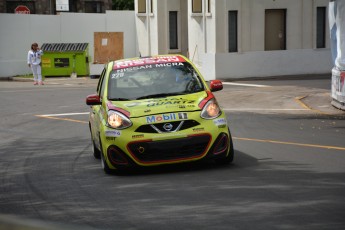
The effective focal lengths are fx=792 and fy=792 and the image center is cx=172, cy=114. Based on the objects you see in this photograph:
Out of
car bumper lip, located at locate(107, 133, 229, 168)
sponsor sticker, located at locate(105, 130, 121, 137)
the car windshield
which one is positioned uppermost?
the car windshield

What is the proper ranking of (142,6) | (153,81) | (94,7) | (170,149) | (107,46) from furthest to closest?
1. (94,7)
2. (142,6)
3. (107,46)
4. (153,81)
5. (170,149)

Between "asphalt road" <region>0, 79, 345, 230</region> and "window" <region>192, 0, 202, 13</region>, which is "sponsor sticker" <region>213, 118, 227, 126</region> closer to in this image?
"asphalt road" <region>0, 79, 345, 230</region>

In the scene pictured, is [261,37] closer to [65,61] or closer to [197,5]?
[197,5]

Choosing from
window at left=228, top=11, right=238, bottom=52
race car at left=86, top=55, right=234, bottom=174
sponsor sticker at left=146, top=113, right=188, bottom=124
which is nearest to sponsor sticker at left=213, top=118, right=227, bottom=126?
race car at left=86, top=55, right=234, bottom=174

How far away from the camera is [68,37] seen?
4100 centimetres

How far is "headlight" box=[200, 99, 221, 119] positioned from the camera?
412 inches

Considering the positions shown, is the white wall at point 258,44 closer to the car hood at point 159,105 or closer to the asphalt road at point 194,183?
the asphalt road at point 194,183

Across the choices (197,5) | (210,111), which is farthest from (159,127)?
(197,5)

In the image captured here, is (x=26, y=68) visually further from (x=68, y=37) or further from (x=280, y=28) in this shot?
(x=280, y=28)

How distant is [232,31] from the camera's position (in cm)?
3269

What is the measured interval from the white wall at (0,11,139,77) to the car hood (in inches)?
1166

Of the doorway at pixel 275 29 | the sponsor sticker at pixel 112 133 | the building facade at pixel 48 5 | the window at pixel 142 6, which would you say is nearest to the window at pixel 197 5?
the doorway at pixel 275 29

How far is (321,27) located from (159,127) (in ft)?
81.8

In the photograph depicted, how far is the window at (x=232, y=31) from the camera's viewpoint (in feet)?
107
